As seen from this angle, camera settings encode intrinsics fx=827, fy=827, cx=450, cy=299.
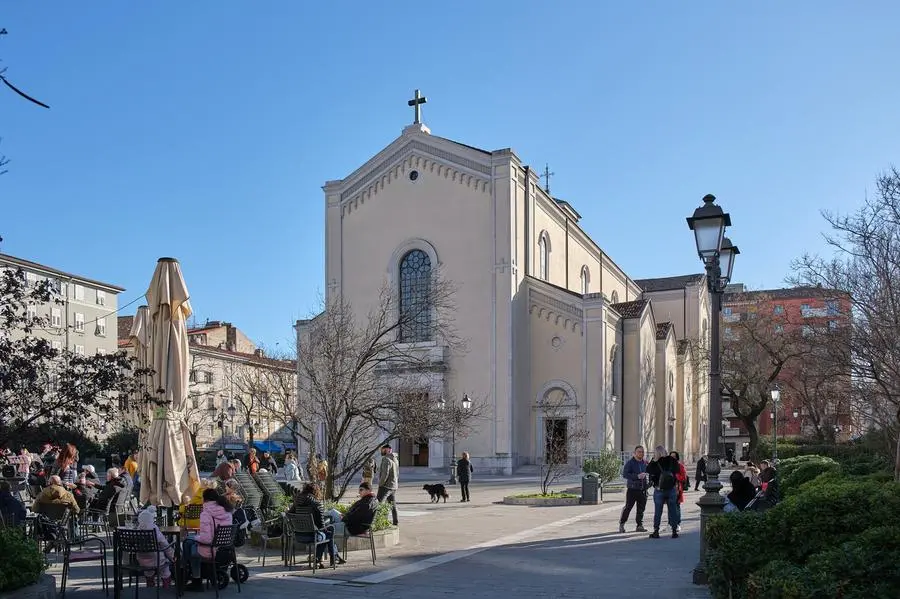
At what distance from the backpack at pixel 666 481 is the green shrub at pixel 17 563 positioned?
10.8 metres

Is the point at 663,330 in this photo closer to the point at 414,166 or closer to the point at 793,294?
the point at 793,294

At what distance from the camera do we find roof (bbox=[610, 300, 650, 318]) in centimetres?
4297

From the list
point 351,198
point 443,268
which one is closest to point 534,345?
point 443,268

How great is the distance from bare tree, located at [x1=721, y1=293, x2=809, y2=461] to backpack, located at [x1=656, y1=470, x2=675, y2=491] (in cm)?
3136

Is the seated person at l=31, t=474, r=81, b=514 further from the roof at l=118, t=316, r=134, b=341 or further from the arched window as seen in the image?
the roof at l=118, t=316, r=134, b=341

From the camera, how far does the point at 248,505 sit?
14.4 meters

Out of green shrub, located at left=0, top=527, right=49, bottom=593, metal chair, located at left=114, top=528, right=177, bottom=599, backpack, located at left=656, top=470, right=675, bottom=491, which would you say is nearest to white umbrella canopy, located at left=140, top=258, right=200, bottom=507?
metal chair, located at left=114, top=528, right=177, bottom=599

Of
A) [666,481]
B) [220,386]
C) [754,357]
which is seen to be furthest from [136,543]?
[220,386]

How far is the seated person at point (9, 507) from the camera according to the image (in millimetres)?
12670

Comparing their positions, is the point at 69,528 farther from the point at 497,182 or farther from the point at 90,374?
the point at 497,182

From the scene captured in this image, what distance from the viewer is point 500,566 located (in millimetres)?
12273

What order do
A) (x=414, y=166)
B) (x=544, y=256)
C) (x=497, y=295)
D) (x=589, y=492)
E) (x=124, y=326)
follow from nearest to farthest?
1. (x=589, y=492)
2. (x=497, y=295)
3. (x=414, y=166)
4. (x=544, y=256)
5. (x=124, y=326)

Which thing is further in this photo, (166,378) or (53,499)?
(166,378)

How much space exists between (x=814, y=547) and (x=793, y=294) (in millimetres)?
45538
